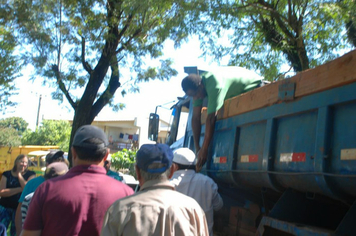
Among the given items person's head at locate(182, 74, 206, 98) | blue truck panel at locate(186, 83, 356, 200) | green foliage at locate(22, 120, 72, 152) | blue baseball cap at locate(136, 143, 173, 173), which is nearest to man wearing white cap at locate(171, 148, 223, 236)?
blue truck panel at locate(186, 83, 356, 200)

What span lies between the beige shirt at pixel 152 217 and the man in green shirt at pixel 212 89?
254 cm

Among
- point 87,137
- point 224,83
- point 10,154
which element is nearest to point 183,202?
point 87,137

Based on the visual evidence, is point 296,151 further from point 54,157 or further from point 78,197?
point 54,157

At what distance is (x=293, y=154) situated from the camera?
3.16 m

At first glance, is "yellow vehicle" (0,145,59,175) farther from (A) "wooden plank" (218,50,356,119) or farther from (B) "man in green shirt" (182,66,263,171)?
(A) "wooden plank" (218,50,356,119)

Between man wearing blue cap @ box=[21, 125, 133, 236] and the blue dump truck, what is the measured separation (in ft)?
4.55

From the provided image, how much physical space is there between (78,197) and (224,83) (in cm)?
272

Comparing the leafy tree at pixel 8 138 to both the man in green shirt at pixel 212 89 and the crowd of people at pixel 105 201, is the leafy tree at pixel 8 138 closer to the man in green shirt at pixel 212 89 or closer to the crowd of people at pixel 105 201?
the man in green shirt at pixel 212 89

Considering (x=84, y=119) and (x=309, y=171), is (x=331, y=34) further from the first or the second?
(x=309, y=171)

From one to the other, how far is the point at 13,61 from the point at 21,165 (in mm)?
9647

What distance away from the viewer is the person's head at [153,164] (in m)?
2.26

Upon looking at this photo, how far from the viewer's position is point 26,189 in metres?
4.11

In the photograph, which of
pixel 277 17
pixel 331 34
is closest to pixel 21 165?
pixel 277 17

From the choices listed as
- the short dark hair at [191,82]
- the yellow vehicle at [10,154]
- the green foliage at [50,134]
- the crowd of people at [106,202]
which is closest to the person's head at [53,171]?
the crowd of people at [106,202]
